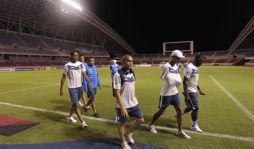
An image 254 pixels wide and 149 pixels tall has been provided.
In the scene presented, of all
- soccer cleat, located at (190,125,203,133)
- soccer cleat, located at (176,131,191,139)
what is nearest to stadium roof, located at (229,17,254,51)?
soccer cleat, located at (190,125,203,133)

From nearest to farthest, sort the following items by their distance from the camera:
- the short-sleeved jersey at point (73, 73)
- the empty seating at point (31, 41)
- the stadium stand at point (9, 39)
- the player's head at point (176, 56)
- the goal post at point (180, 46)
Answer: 1. the player's head at point (176, 56)
2. the short-sleeved jersey at point (73, 73)
3. the stadium stand at point (9, 39)
4. the empty seating at point (31, 41)
5. the goal post at point (180, 46)

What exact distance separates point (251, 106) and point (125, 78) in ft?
19.1

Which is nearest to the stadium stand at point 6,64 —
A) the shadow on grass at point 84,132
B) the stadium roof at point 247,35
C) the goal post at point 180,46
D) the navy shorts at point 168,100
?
the shadow on grass at point 84,132

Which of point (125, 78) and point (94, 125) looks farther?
point (94, 125)

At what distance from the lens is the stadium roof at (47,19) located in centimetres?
3416

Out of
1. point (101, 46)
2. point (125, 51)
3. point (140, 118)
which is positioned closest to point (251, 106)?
point (140, 118)

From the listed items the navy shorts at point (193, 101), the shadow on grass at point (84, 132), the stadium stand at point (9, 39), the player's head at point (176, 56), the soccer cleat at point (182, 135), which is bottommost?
the shadow on grass at point (84, 132)

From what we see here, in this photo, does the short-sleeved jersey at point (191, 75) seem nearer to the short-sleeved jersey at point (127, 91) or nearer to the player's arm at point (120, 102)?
the short-sleeved jersey at point (127, 91)

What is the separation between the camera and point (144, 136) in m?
3.72

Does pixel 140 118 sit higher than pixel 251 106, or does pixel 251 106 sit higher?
pixel 140 118

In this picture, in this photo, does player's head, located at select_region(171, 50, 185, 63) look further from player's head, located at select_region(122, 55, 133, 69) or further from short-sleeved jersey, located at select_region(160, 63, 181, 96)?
player's head, located at select_region(122, 55, 133, 69)

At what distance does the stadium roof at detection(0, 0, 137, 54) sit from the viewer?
112 feet

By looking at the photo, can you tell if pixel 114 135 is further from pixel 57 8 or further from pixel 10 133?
pixel 57 8

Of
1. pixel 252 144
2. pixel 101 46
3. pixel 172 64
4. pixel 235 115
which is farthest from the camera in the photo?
pixel 101 46
